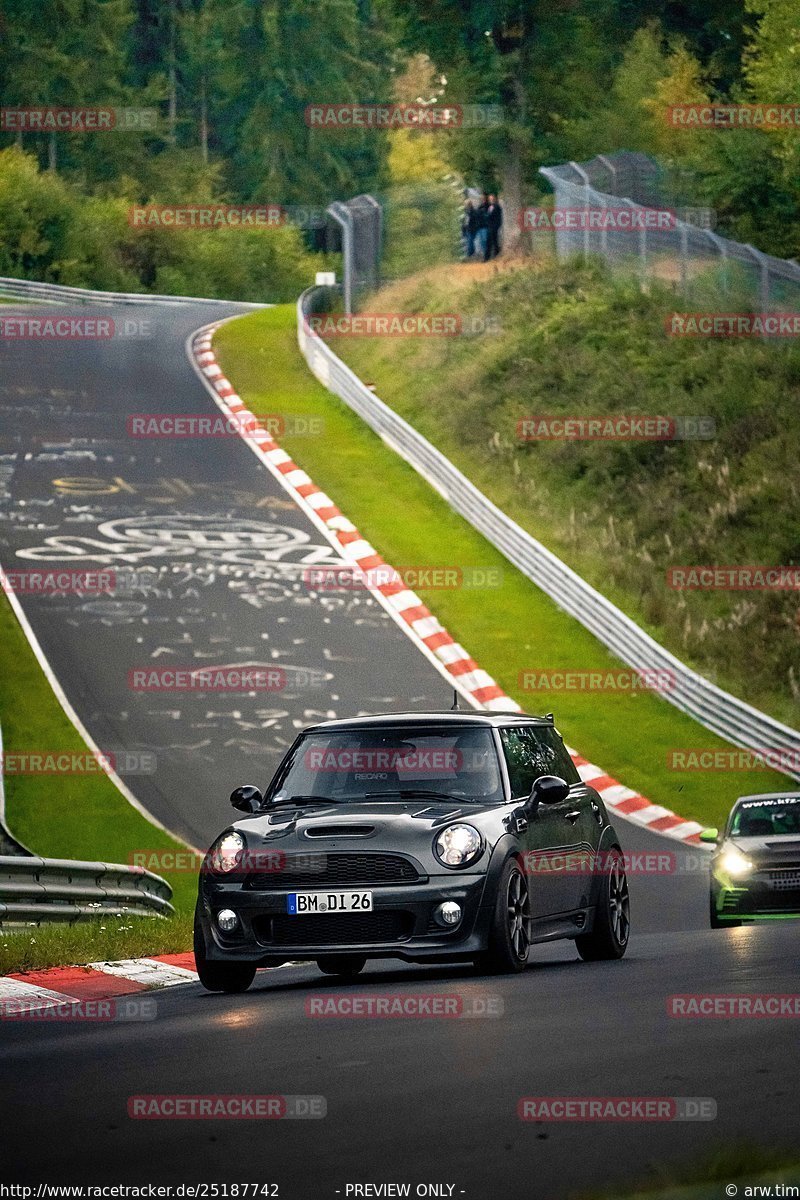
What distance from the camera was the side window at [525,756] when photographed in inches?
491

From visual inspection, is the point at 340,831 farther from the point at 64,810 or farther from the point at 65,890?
the point at 64,810

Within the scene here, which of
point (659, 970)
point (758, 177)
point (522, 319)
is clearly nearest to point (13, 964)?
point (659, 970)

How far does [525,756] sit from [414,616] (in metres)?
18.9

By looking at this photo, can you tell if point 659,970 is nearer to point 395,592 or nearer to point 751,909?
point 751,909

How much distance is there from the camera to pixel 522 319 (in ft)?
151

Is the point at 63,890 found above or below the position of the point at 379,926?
below

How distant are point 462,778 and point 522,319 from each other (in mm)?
34718

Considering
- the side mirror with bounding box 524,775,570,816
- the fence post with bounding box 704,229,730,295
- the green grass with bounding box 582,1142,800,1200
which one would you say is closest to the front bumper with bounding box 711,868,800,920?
the side mirror with bounding box 524,775,570,816

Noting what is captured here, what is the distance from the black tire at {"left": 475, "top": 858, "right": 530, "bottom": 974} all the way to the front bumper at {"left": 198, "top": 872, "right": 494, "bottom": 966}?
0.21 feet

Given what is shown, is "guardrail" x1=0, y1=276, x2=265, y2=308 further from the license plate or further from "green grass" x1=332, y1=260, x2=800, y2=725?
the license plate

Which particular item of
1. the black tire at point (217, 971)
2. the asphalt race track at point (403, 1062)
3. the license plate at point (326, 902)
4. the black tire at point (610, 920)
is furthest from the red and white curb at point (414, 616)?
the license plate at point (326, 902)

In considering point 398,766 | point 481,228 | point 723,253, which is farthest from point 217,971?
point 481,228

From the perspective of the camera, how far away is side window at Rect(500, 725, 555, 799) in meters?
12.5

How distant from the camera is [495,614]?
1281 inches
